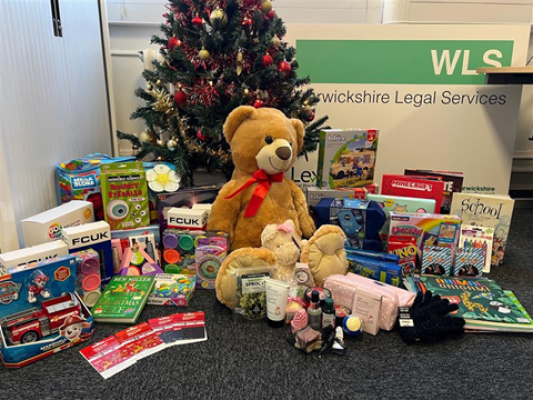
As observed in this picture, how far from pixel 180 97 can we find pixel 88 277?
83cm

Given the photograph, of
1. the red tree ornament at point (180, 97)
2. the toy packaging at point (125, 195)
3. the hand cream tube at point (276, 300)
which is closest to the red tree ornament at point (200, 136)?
the red tree ornament at point (180, 97)

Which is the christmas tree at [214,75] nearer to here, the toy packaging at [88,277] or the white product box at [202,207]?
the white product box at [202,207]

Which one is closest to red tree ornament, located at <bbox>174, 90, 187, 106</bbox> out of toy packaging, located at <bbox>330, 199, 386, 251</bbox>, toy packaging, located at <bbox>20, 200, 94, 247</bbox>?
toy packaging, located at <bbox>20, 200, 94, 247</bbox>

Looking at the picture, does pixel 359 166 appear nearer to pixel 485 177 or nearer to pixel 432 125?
pixel 432 125

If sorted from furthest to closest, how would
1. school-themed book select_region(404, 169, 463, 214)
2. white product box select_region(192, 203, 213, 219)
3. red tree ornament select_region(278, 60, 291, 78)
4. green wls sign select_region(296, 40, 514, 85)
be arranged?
1. green wls sign select_region(296, 40, 514, 85)
2. school-themed book select_region(404, 169, 463, 214)
3. red tree ornament select_region(278, 60, 291, 78)
4. white product box select_region(192, 203, 213, 219)

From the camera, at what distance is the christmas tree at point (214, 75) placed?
5.36 ft

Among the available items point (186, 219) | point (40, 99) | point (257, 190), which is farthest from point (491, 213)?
point (40, 99)

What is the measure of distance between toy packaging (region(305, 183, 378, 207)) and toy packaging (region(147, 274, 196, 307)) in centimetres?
62

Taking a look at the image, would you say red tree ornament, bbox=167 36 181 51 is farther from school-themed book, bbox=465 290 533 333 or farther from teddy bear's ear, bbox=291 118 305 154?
school-themed book, bbox=465 290 533 333

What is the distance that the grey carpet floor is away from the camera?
99 cm

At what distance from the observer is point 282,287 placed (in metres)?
1.19

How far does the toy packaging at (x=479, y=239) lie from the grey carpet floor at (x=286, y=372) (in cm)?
46

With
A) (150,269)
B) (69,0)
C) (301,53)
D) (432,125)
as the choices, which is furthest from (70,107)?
(432,125)

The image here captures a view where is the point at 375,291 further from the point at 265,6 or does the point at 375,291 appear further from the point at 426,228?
the point at 265,6
